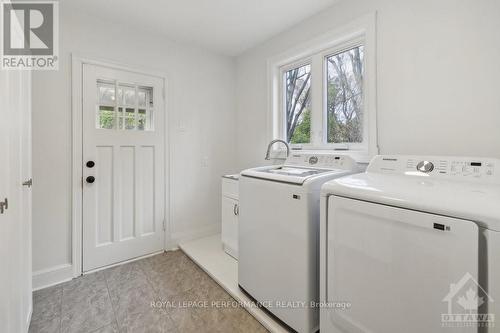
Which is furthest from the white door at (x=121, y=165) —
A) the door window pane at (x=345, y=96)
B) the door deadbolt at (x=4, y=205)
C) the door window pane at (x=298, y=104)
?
the door window pane at (x=345, y=96)

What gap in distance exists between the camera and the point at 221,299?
5.74 ft

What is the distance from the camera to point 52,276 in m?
1.92

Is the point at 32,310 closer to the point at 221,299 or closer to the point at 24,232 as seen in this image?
the point at 24,232

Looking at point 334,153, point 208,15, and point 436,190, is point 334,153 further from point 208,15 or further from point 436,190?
point 208,15

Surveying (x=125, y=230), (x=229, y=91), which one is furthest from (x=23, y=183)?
(x=229, y=91)

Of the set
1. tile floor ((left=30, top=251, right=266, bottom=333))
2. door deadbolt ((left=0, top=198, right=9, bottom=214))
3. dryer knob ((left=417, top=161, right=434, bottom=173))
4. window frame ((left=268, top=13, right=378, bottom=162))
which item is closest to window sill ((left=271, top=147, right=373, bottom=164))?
window frame ((left=268, top=13, right=378, bottom=162))

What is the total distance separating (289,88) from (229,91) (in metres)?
0.88

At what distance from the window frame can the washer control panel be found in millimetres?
194

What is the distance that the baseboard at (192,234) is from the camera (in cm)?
263

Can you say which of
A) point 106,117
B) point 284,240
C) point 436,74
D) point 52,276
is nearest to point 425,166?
point 436,74

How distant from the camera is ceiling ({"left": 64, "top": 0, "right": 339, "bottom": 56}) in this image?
6.35 ft

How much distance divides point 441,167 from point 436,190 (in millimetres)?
374

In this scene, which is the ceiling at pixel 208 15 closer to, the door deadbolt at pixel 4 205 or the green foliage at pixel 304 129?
the green foliage at pixel 304 129

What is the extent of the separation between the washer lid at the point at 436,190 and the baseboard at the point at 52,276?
2.26 metres
